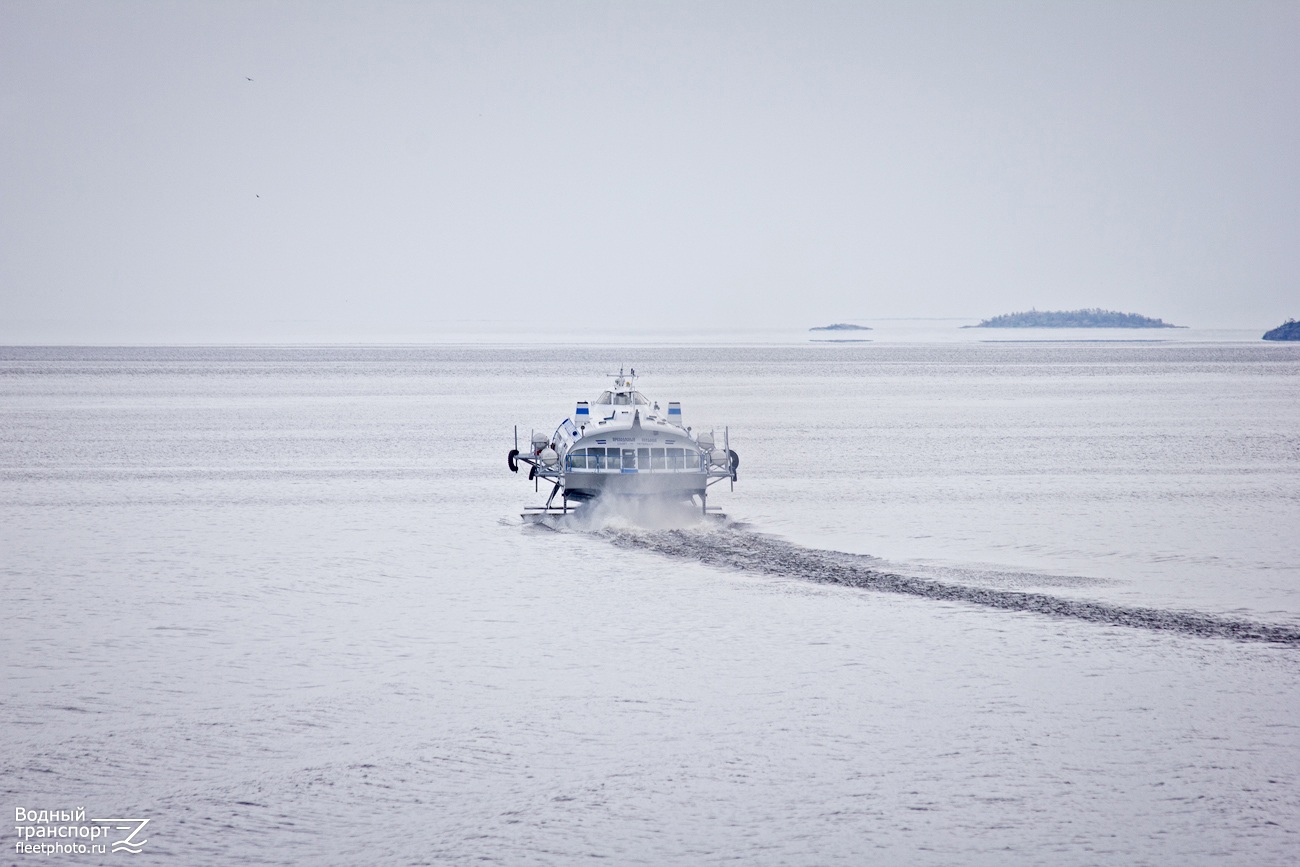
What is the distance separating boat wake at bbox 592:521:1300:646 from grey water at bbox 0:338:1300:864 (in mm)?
129

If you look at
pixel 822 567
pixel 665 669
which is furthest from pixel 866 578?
pixel 665 669

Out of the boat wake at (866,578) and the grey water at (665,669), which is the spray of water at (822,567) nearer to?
the boat wake at (866,578)

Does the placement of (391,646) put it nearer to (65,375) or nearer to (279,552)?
(279,552)

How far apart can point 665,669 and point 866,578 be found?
8186mm

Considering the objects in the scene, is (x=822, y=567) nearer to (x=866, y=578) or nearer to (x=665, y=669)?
(x=866, y=578)

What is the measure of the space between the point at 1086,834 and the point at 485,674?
9910 mm

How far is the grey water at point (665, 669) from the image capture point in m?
14.8

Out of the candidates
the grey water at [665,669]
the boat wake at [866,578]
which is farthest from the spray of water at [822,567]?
the grey water at [665,669]

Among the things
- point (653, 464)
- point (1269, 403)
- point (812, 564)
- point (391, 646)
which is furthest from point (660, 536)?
point (1269, 403)

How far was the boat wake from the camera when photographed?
23.4m

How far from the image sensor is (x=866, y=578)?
28141mm

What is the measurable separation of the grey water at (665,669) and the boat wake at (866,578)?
129 millimetres

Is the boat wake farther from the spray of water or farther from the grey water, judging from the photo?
the grey water

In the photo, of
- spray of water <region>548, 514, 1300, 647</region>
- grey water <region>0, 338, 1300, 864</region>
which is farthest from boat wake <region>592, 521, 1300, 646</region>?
grey water <region>0, 338, 1300, 864</region>
